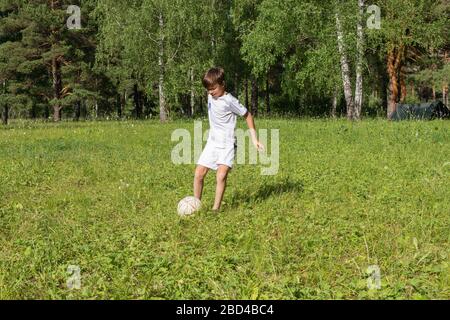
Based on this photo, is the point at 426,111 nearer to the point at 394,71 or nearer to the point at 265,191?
the point at 394,71

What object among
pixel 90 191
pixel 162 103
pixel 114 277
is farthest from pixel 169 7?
pixel 114 277

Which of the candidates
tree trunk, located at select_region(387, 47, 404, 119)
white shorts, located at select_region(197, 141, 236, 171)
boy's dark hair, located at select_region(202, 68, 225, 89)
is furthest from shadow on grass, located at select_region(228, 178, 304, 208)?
tree trunk, located at select_region(387, 47, 404, 119)

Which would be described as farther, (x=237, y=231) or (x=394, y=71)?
(x=394, y=71)

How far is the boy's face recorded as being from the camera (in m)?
6.38

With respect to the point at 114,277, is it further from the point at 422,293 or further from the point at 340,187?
the point at 340,187

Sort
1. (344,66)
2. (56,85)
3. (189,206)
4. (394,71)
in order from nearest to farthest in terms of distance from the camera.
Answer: (189,206), (344,66), (394,71), (56,85)

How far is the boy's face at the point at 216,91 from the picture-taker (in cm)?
638

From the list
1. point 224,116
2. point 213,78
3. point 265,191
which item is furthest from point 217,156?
point 265,191

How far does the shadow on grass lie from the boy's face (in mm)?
1635

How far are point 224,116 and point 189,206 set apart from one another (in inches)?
53.1

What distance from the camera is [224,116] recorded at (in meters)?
6.55

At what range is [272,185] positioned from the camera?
26.9ft

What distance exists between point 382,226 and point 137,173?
5730mm

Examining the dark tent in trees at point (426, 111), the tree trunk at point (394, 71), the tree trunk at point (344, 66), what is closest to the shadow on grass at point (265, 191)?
the tree trunk at point (344, 66)
